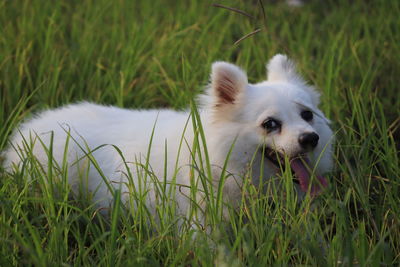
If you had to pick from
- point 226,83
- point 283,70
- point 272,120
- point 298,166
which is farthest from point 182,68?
point 298,166

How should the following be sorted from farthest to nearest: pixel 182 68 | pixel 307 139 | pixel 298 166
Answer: pixel 182 68
pixel 298 166
pixel 307 139

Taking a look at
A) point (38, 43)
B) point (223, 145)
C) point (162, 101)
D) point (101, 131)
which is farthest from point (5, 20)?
point (223, 145)

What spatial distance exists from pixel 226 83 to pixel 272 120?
335 mm

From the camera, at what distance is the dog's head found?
2.86 meters

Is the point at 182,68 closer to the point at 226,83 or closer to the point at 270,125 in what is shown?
the point at 226,83

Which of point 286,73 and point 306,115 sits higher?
point 286,73

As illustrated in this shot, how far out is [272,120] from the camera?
9.67 feet

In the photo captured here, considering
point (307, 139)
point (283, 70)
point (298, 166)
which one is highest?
point (283, 70)

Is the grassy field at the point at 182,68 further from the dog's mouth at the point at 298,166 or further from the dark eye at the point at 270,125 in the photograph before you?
the dark eye at the point at 270,125

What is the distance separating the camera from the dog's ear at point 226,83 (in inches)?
120

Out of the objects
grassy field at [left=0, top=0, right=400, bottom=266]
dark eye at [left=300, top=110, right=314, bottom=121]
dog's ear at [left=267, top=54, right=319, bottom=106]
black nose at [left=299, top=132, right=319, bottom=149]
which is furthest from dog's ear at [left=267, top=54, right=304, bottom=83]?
black nose at [left=299, top=132, right=319, bottom=149]

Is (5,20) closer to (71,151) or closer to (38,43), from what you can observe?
(38,43)

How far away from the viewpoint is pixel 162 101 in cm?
444

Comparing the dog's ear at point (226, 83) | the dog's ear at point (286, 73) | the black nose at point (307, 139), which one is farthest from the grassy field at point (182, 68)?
the black nose at point (307, 139)
